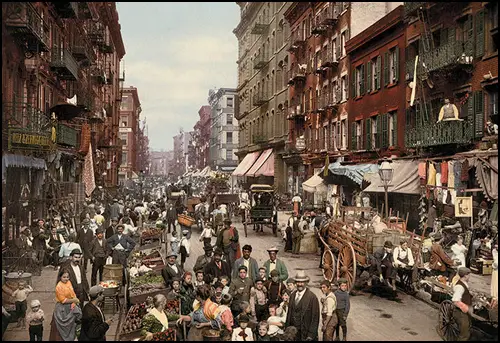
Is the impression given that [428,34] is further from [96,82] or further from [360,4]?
[96,82]

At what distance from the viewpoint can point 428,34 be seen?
22.3m

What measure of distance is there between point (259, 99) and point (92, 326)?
46.1 meters

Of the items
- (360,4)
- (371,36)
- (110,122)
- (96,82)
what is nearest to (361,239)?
(371,36)

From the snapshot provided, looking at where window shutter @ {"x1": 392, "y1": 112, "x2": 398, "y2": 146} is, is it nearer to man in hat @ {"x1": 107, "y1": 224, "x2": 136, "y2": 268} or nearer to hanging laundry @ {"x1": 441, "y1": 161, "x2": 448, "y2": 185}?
hanging laundry @ {"x1": 441, "y1": 161, "x2": 448, "y2": 185}

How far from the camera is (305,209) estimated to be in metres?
26.6

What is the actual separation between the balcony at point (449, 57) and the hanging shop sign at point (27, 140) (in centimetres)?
1485

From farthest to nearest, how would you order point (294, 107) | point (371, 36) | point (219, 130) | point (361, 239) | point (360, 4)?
point (219, 130) < point (294, 107) < point (360, 4) < point (371, 36) < point (361, 239)

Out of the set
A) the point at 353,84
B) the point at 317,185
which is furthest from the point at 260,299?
the point at 353,84

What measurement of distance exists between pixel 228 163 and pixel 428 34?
183ft

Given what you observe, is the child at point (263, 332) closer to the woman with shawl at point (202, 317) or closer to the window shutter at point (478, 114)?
the woman with shawl at point (202, 317)

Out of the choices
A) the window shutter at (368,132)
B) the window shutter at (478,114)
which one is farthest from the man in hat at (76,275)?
the window shutter at (368,132)

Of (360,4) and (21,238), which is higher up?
(360,4)

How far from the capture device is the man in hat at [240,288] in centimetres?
1024

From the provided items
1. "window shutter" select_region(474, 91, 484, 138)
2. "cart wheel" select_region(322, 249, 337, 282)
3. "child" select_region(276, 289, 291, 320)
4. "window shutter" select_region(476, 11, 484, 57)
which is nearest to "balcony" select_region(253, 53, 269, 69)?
"window shutter" select_region(476, 11, 484, 57)
